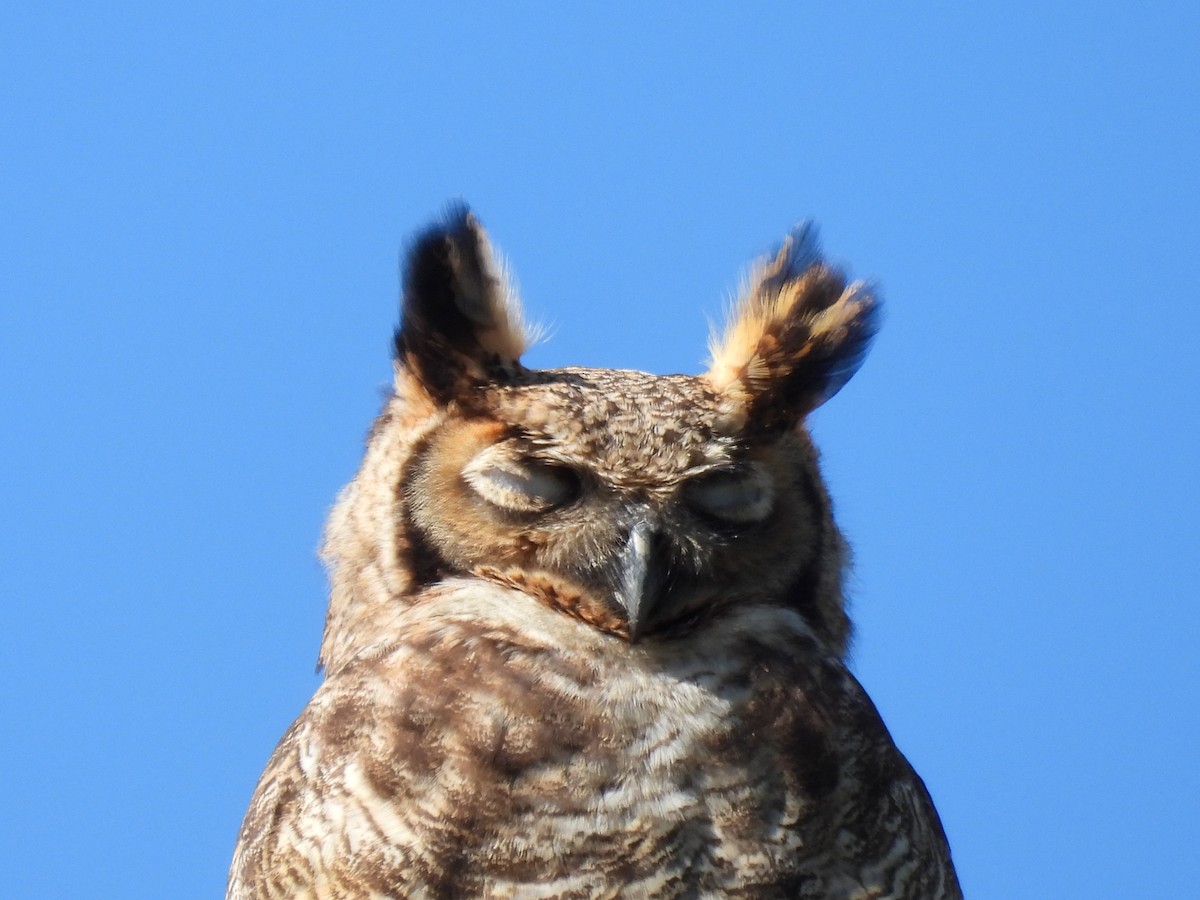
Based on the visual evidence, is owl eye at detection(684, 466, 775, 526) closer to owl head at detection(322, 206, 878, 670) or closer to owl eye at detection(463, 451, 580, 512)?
owl head at detection(322, 206, 878, 670)

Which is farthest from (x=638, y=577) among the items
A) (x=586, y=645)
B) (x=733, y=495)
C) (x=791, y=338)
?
(x=791, y=338)

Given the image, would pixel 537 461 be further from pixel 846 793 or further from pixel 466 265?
pixel 846 793

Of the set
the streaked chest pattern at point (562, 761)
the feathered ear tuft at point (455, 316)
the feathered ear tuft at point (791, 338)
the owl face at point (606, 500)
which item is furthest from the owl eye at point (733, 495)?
the feathered ear tuft at point (455, 316)

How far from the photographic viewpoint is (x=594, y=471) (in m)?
2.48

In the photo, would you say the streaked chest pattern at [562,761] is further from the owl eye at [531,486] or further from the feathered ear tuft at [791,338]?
the feathered ear tuft at [791,338]

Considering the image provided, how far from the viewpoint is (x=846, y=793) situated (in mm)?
2375

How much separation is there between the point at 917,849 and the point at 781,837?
0.30m

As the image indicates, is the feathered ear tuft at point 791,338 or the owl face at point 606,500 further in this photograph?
the feathered ear tuft at point 791,338

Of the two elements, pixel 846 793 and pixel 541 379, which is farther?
pixel 541 379

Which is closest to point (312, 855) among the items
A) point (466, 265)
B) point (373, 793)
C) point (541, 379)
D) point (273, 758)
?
point (373, 793)

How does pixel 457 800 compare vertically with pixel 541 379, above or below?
below

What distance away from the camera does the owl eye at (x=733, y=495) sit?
2.53 metres

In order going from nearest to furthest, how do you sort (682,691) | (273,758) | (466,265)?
(682,691) < (273,758) < (466,265)

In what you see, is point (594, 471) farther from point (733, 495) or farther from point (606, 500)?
point (733, 495)
